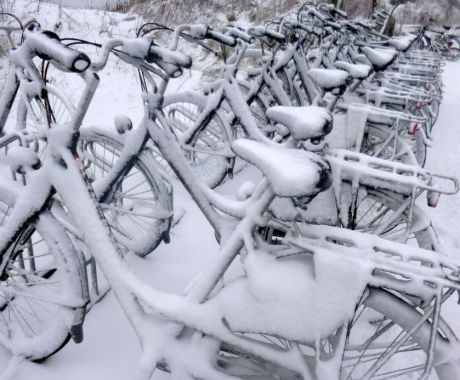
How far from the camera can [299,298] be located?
128 centimetres

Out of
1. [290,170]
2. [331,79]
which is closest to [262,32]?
[331,79]

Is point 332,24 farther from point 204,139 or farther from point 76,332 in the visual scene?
point 76,332

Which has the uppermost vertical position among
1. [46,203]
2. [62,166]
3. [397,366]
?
[62,166]

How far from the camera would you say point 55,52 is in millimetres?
1279

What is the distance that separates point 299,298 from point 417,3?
21129 mm

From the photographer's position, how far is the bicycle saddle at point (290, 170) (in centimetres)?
114

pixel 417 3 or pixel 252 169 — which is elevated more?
pixel 417 3

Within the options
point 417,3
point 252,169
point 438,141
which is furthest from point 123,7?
point 417,3

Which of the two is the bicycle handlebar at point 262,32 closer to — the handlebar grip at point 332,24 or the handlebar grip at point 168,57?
the handlebar grip at point 332,24

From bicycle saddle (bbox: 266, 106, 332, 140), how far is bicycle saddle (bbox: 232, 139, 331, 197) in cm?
10

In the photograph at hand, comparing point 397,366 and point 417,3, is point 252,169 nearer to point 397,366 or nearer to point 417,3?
point 397,366

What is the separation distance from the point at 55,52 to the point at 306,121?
869 mm

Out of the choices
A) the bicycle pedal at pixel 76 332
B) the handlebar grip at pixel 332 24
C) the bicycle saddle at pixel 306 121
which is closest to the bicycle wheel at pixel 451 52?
the handlebar grip at pixel 332 24

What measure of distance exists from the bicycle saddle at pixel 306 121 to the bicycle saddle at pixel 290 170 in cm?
10
